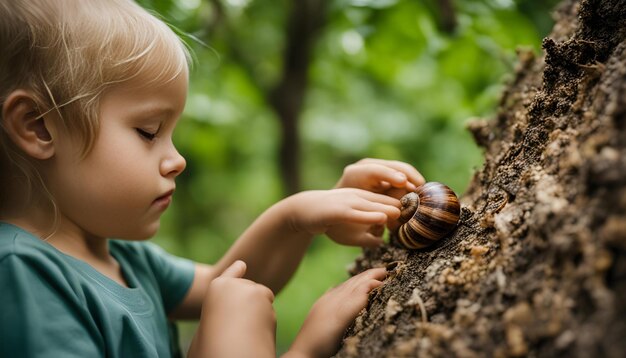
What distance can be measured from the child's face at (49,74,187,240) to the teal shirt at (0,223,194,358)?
0.12 m

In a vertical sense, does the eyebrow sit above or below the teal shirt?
above

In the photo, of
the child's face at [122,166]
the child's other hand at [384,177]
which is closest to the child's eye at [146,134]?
the child's face at [122,166]

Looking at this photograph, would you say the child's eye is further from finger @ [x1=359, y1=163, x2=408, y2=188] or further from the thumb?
finger @ [x1=359, y1=163, x2=408, y2=188]

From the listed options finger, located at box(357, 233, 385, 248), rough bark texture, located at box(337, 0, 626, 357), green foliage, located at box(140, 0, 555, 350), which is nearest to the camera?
rough bark texture, located at box(337, 0, 626, 357)


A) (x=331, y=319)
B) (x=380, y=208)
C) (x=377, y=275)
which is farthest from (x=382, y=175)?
(x=331, y=319)

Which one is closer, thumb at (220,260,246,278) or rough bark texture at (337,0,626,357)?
rough bark texture at (337,0,626,357)

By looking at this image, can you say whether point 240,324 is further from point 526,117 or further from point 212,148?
point 212,148

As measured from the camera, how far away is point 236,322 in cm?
104

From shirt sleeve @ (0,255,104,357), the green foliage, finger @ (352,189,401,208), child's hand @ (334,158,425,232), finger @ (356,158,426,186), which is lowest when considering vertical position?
shirt sleeve @ (0,255,104,357)

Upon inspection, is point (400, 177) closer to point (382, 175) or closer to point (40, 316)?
point (382, 175)

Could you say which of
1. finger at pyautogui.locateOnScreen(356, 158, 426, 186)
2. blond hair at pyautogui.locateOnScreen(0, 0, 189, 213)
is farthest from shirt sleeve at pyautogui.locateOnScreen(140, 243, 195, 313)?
finger at pyautogui.locateOnScreen(356, 158, 426, 186)

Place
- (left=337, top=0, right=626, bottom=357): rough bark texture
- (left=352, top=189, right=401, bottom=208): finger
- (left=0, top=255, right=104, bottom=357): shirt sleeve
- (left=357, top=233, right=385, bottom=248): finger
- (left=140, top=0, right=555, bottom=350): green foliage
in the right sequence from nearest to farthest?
(left=337, top=0, right=626, bottom=357): rough bark texture < (left=0, top=255, right=104, bottom=357): shirt sleeve < (left=352, top=189, right=401, bottom=208): finger < (left=357, top=233, right=385, bottom=248): finger < (left=140, top=0, right=555, bottom=350): green foliage

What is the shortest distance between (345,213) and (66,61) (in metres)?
0.71

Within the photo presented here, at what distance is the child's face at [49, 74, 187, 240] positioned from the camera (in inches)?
47.3
